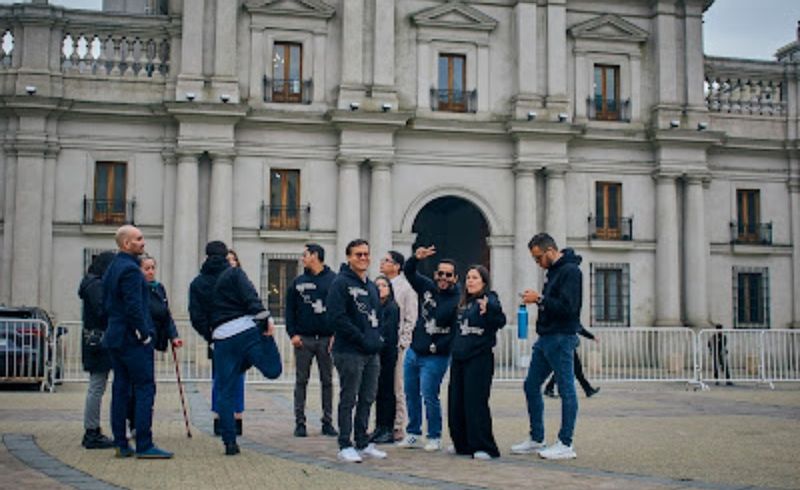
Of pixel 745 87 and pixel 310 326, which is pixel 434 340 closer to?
pixel 310 326

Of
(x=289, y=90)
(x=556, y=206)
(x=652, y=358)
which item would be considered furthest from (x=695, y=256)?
(x=289, y=90)

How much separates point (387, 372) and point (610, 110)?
72.0 ft

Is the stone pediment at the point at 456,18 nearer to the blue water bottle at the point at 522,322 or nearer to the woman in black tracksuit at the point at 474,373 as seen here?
the blue water bottle at the point at 522,322

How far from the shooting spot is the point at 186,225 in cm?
2752

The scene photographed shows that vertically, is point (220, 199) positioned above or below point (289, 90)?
below

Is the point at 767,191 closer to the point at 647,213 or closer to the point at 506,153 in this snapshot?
the point at 647,213

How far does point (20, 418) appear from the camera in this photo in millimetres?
12797

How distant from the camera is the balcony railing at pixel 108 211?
90.9ft

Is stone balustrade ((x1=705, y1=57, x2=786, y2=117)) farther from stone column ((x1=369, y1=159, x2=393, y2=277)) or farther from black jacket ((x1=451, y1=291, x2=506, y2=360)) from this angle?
black jacket ((x1=451, y1=291, x2=506, y2=360))

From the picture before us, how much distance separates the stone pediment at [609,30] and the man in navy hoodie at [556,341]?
2224cm

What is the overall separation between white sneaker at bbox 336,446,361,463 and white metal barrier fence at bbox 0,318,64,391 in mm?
10267

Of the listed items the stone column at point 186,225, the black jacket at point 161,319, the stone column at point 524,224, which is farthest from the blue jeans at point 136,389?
the stone column at point 524,224

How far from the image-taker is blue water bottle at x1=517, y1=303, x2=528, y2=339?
2386cm

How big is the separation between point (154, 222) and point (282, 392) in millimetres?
11147
